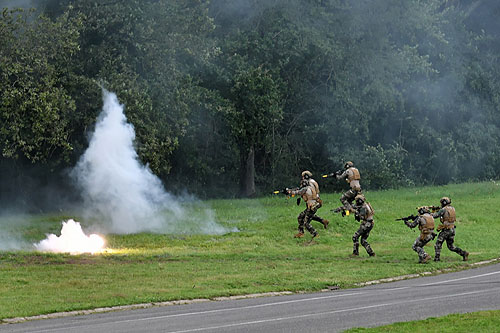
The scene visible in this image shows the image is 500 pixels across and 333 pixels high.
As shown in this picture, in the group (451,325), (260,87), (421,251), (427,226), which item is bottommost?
(451,325)

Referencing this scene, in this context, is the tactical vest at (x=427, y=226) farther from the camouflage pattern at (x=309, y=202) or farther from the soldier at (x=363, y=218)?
the camouflage pattern at (x=309, y=202)

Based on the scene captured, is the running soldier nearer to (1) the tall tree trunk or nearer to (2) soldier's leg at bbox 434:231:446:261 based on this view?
(2) soldier's leg at bbox 434:231:446:261

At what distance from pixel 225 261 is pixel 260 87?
20521 mm

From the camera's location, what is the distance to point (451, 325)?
46.9 ft

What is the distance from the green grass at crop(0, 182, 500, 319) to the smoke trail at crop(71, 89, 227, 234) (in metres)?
1.24

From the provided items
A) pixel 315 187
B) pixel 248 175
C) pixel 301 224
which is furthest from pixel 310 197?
pixel 248 175

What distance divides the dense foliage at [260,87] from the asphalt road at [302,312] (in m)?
18.2

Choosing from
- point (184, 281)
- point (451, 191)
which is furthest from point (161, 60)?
point (184, 281)

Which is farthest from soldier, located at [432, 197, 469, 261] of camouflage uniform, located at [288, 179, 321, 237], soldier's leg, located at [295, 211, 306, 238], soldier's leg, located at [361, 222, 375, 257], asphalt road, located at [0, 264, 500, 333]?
soldier's leg, located at [295, 211, 306, 238]

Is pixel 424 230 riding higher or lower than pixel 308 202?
lower

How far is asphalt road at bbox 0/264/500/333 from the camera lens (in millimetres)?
15039

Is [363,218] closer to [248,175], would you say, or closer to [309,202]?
[309,202]

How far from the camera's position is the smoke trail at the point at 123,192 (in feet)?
101

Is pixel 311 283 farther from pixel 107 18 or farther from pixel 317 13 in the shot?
pixel 317 13
